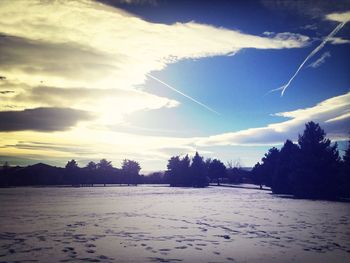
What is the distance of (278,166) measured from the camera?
4284 centimetres

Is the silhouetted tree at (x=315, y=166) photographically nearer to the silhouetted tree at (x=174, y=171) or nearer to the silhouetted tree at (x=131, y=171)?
the silhouetted tree at (x=174, y=171)

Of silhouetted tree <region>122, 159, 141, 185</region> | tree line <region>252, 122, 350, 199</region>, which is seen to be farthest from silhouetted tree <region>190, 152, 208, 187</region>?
tree line <region>252, 122, 350, 199</region>

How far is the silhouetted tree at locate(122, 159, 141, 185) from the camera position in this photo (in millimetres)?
92000

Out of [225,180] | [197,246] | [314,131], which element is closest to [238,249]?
[197,246]

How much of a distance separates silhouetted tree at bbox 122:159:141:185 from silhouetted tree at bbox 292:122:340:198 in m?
63.5

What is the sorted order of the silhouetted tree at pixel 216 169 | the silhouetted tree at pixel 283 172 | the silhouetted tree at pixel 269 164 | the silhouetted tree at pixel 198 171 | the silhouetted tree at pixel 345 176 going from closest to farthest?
the silhouetted tree at pixel 345 176
the silhouetted tree at pixel 283 172
the silhouetted tree at pixel 269 164
the silhouetted tree at pixel 198 171
the silhouetted tree at pixel 216 169

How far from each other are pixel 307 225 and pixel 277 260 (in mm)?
6277

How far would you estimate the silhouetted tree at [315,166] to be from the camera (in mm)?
32500

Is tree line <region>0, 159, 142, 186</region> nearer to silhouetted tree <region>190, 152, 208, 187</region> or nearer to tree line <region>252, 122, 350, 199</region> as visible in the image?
silhouetted tree <region>190, 152, 208, 187</region>

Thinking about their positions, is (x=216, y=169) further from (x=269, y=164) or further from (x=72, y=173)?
(x=72, y=173)

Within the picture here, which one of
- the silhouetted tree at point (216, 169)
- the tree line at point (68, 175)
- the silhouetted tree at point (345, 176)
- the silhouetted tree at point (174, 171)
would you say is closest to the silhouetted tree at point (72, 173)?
the tree line at point (68, 175)

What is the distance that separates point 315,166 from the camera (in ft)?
111

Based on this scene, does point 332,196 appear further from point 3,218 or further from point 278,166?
point 3,218

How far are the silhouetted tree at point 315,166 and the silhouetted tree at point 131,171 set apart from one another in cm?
6346
